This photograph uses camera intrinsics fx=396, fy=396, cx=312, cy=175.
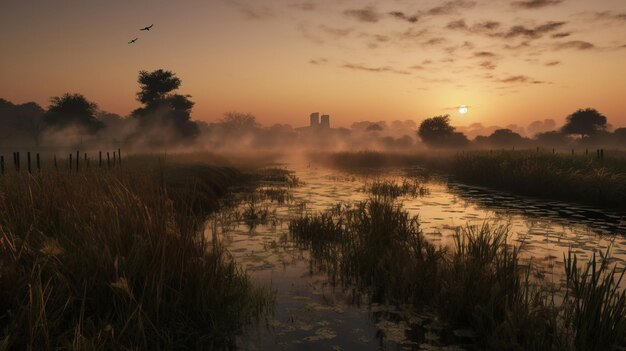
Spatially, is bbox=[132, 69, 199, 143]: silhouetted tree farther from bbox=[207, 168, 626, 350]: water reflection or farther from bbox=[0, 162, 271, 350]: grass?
bbox=[0, 162, 271, 350]: grass

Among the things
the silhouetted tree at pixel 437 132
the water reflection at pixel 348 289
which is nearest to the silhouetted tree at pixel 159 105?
the water reflection at pixel 348 289

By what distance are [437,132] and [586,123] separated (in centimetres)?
3838

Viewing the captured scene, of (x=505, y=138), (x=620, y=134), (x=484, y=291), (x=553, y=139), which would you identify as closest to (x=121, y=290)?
(x=484, y=291)

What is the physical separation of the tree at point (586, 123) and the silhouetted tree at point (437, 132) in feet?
99.7

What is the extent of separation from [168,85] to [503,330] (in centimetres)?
6842

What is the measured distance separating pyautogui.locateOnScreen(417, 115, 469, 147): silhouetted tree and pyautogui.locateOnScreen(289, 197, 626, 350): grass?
92134 millimetres

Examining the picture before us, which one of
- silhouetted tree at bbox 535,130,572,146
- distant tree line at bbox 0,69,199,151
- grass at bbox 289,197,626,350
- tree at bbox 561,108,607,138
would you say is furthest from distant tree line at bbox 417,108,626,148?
grass at bbox 289,197,626,350

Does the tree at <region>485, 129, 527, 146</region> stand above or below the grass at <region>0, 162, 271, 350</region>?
above

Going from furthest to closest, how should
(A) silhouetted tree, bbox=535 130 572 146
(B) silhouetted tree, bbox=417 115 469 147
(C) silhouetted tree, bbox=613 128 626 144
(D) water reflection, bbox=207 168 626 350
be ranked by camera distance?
(A) silhouetted tree, bbox=535 130 572 146, (C) silhouetted tree, bbox=613 128 626 144, (B) silhouetted tree, bbox=417 115 469 147, (D) water reflection, bbox=207 168 626 350

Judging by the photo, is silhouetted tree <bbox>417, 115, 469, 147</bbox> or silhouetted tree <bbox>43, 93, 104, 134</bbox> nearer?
silhouetted tree <bbox>43, 93, 104, 134</bbox>

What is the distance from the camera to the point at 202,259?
584 centimetres

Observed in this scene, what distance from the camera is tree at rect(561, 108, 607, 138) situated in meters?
99.1

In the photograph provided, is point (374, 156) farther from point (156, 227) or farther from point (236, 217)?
point (156, 227)

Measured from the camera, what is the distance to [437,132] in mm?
98688
